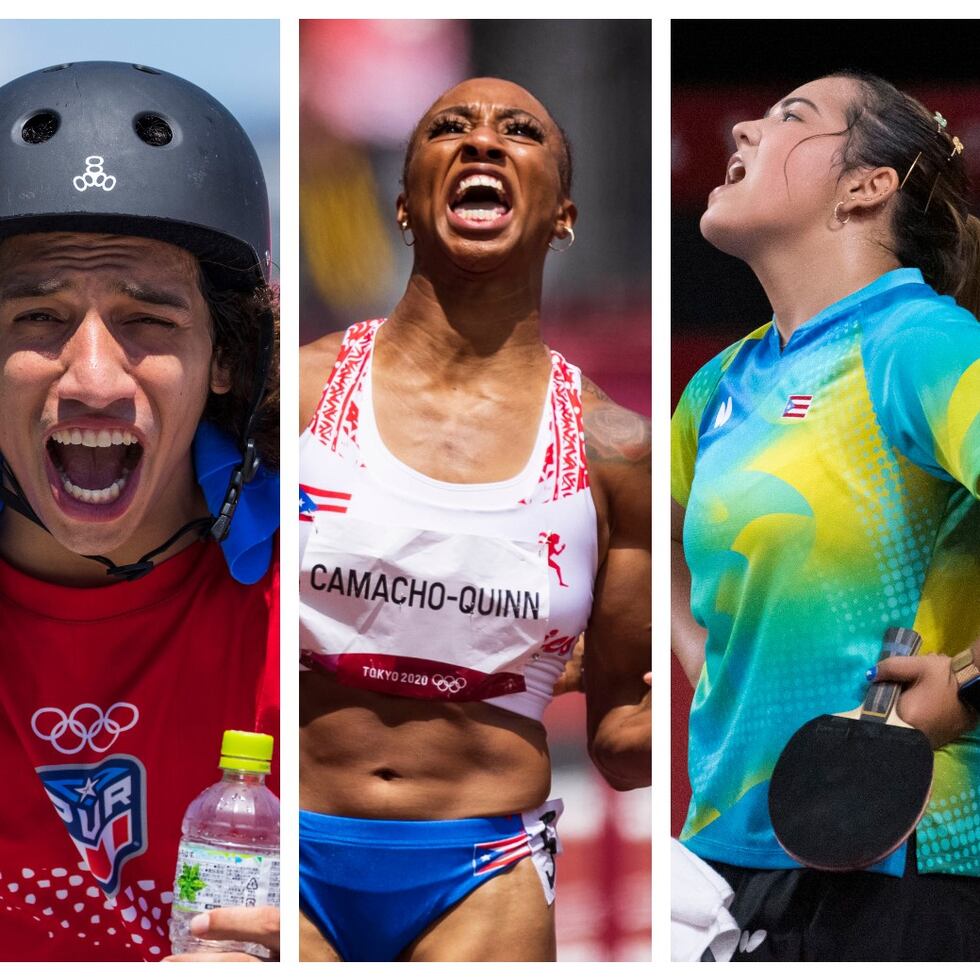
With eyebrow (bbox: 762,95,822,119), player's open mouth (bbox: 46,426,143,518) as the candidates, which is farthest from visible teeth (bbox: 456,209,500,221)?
player's open mouth (bbox: 46,426,143,518)

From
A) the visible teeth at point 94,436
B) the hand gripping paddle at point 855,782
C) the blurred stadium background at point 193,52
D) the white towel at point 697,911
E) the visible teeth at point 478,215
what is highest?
the blurred stadium background at point 193,52

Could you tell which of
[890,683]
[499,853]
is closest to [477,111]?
[890,683]

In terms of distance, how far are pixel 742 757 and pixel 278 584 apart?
1.13 metres

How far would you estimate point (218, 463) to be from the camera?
3.81 meters

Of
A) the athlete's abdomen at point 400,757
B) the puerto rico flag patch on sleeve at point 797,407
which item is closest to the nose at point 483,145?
the puerto rico flag patch on sleeve at point 797,407

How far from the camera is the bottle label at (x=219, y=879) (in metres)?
3.61

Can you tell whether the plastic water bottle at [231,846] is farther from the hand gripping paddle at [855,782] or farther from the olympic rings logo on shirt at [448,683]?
the hand gripping paddle at [855,782]

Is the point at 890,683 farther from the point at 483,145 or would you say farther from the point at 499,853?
the point at 483,145

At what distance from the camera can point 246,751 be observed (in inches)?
144

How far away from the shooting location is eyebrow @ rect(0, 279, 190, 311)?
11.9 ft

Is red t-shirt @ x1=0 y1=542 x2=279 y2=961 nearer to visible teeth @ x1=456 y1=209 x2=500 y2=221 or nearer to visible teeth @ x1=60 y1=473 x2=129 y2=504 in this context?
visible teeth @ x1=60 y1=473 x2=129 y2=504

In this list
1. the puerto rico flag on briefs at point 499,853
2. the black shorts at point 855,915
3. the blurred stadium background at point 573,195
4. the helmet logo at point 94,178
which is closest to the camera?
the helmet logo at point 94,178

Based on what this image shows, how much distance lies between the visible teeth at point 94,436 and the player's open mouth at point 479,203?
2.95 feet

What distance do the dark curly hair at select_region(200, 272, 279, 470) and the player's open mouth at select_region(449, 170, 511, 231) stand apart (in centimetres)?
47
